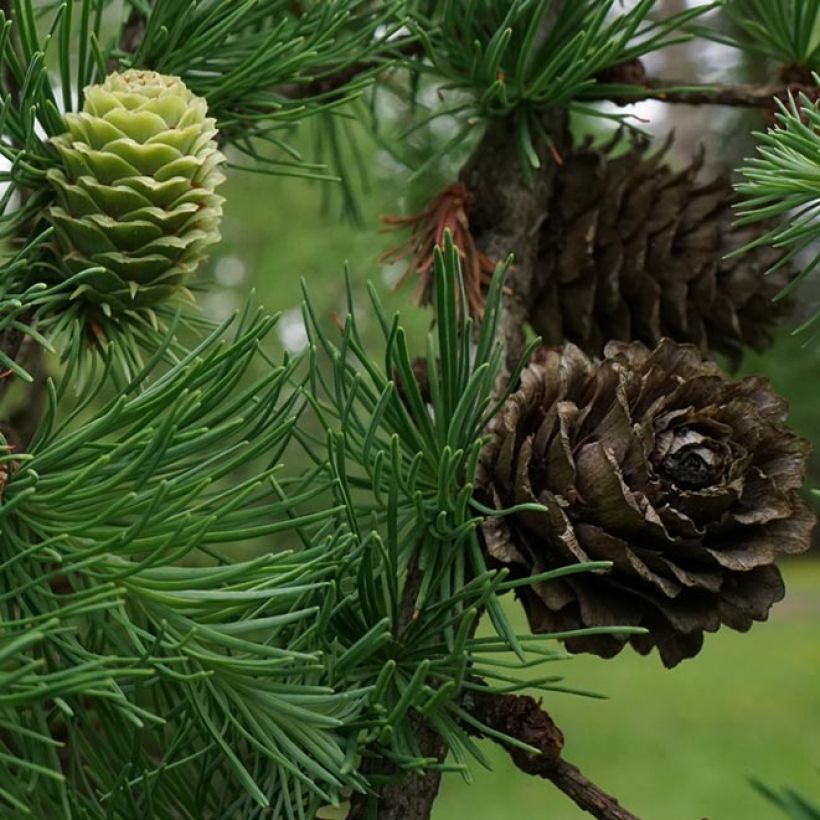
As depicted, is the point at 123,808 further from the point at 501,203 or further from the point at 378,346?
the point at 378,346

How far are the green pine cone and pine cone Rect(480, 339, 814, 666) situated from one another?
10 cm

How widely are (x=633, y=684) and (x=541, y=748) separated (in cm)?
255

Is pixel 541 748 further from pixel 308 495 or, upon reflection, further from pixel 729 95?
pixel 729 95

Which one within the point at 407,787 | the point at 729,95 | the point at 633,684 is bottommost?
the point at 633,684

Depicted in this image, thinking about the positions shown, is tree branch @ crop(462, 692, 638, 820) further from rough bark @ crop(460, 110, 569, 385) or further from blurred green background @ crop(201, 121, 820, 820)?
blurred green background @ crop(201, 121, 820, 820)

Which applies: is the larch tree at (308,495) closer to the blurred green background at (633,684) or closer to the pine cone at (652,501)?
the pine cone at (652,501)

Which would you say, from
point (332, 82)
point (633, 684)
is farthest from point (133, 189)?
point (633, 684)

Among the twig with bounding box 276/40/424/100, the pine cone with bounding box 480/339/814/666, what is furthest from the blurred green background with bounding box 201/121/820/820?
the pine cone with bounding box 480/339/814/666

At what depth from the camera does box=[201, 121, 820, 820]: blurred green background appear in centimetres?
105

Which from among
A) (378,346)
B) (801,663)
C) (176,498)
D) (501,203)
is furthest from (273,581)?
(801,663)

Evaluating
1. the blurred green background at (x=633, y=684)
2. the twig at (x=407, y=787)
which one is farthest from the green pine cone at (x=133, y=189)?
the blurred green background at (x=633, y=684)

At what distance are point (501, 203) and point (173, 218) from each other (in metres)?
0.15

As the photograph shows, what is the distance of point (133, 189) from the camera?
320 millimetres

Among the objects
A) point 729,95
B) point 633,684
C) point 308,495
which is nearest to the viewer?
point 308,495
